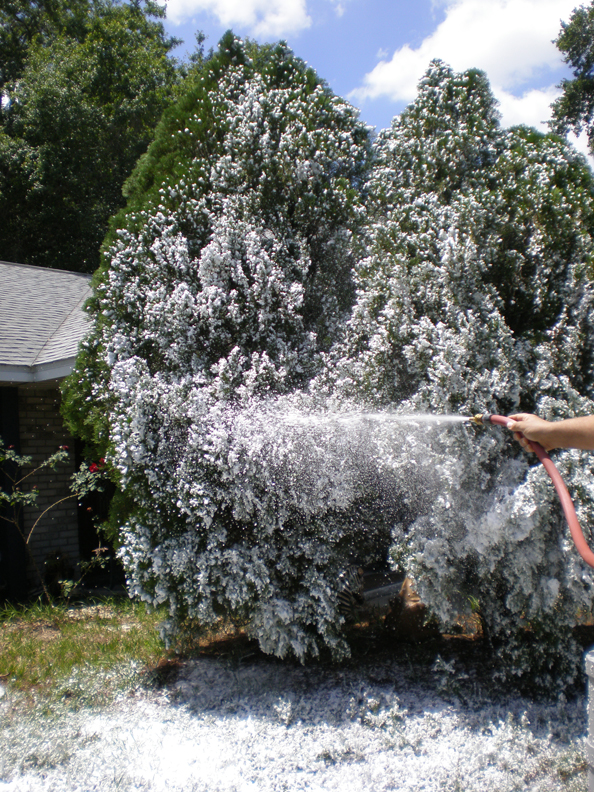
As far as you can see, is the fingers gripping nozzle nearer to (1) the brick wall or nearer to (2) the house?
(2) the house

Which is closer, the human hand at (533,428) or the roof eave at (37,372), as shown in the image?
the human hand at (533,428)

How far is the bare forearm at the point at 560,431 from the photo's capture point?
248 cm

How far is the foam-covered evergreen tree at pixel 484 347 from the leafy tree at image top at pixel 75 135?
14945 mm

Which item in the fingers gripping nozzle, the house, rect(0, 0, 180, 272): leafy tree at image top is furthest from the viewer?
rect(0, 0, 180, 272): leafy tree at image top

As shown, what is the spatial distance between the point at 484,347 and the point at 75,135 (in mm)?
16748

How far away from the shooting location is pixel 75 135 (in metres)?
16.6

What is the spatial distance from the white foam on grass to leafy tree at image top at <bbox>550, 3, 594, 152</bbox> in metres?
17.6

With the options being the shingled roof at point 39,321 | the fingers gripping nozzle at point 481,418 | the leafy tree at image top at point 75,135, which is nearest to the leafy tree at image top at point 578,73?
the leafy tree at image top at point 75,135

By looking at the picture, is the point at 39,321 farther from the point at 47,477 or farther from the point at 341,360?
the point at 341,360

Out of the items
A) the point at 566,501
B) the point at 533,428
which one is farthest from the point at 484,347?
the point at 566,501

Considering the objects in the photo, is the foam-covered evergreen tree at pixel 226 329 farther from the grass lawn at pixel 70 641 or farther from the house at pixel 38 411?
the house at pixel 38 411

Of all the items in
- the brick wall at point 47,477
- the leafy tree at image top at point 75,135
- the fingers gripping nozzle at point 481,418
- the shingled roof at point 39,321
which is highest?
the leafy tree at image top at point 75,135

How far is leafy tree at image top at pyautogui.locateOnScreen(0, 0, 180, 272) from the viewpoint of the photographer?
16391 mm

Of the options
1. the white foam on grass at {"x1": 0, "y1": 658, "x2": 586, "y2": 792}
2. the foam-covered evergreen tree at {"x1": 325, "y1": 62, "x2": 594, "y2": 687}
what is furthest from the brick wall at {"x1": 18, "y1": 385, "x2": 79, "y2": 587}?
the foam-covered evergreen tree at {"x1": 325, "y1": 62, "x2": 594, "y2": 687}
